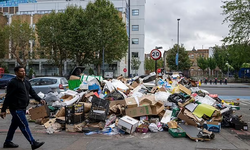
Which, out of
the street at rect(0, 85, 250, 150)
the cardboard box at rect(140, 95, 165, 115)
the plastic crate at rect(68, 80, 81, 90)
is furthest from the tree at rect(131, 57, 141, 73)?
the street at rect(0, 85, 250, 150)

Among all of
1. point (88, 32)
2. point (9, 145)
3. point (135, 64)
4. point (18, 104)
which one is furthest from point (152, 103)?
point (135, 64)

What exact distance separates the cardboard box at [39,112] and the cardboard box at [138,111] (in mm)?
2680

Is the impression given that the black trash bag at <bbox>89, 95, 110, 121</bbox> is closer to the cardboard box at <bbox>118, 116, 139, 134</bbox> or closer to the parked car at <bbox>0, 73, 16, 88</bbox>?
the cardboard box at <bbox>118, 116, 139, 134</bbox>

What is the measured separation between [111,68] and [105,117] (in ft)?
118

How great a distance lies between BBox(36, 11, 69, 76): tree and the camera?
83.0 ft

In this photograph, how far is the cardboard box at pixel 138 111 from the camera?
6750 mm

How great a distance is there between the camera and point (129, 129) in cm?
595

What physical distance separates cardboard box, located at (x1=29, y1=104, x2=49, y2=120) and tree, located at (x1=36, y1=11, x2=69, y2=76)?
18.5 meters

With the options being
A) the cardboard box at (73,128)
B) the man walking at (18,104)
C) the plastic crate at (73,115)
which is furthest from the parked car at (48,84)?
the man walking at (18,104)

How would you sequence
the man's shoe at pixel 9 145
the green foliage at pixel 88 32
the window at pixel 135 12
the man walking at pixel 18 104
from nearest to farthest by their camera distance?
the man walking at pixel 18 104, the man's shoe at pixel 9 145, the green foliage at pixel 88 32, the window at pixel 135 12

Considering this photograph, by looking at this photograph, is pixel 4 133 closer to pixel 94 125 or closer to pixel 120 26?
pixel 94 125

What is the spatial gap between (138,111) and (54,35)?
72.5ft

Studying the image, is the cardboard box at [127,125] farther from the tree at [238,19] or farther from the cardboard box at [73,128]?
the tree at [238,19]

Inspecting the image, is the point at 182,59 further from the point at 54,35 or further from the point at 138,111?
the point at 138,111
